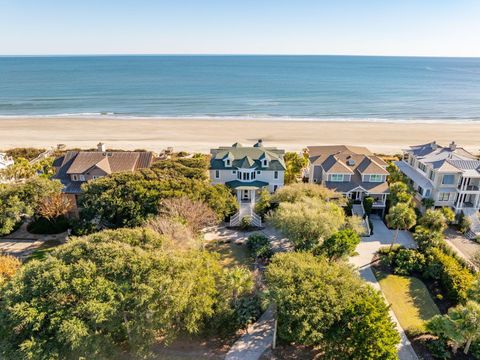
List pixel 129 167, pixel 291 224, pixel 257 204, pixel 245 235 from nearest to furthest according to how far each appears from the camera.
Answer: pixel 291 224
pixel 245 235
pixel 257 204
pixel 129 167

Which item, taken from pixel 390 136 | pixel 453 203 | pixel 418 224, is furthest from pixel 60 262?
pixel 390 136

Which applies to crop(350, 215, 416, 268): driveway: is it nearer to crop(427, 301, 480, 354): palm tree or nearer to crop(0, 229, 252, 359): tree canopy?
crop(427, 301, 480, 354): palm tree

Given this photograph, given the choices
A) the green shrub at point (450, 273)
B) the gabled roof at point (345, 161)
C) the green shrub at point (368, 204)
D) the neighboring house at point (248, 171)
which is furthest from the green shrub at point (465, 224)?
the neighboring house at point (248, 171)

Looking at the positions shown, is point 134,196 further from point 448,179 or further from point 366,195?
point 448,179

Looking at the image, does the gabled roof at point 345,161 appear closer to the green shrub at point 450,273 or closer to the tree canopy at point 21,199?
the green shrub at point 450,273

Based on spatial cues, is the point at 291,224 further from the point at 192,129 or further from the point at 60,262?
the point at 192,129

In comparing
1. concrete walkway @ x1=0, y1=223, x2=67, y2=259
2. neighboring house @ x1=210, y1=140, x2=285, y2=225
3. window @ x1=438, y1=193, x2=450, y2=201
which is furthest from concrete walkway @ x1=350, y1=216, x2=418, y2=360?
concrete walkway @ x1=0, y1=223, x2=67, y2=259
